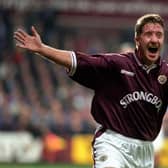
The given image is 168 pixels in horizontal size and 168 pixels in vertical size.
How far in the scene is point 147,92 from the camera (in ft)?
23.7

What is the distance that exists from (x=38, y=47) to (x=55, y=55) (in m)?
0.16

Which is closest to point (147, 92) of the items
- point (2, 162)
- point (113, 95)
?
point (113, 95)

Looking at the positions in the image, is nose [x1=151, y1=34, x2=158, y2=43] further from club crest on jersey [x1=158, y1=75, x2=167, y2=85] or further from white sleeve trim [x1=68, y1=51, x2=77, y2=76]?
white sleeve trim [x1=68, y1=51, x2=77, y2=76]

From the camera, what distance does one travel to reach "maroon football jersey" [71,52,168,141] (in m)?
7.19

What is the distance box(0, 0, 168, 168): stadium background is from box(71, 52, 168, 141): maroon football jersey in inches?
322

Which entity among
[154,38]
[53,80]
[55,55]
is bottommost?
[53,80]

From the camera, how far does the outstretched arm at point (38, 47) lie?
6.86 meters

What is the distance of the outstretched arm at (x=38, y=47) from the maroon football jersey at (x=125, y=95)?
30 centimetres

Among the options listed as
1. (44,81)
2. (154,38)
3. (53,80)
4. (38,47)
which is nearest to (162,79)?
(154,38)

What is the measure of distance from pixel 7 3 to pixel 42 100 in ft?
8.62

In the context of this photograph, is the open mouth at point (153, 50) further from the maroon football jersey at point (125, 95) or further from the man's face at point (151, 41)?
the maroon football jersey at point (125, 95)

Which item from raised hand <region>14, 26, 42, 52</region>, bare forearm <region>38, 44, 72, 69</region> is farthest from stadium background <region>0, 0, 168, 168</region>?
raised hand <region>14, 26, 42, 52</region>

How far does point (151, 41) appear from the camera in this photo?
280 inches

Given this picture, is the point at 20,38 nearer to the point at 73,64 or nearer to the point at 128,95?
the point at 73,64
